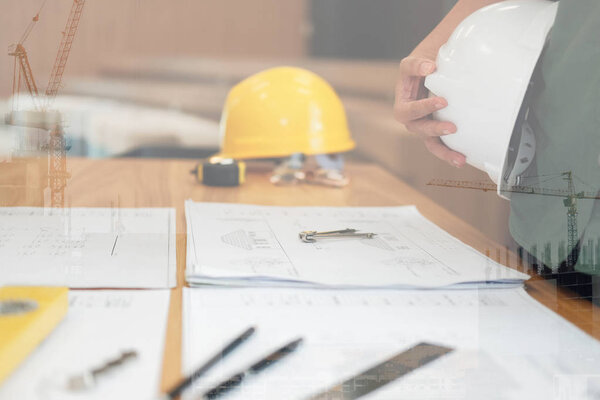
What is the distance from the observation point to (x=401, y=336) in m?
0.31

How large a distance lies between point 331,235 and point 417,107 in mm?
115

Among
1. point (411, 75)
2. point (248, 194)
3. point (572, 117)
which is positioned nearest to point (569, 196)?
point (572, 117)

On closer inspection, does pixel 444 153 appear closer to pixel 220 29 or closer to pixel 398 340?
pixel 398 340

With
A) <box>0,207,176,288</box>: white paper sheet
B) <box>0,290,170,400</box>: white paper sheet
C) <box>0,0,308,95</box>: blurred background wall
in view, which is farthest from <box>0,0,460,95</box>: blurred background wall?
<box>0,290,170,400</box>: white paper sheet

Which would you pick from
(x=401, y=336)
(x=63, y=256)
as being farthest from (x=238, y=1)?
(x=401, y=336)

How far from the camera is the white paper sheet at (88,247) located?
1.24ft

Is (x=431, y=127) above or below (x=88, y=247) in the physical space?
above

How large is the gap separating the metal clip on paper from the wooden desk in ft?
0.26

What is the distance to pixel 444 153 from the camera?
18.1 inches

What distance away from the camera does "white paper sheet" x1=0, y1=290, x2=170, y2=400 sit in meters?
0.24

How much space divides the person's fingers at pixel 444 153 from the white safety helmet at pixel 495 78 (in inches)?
0.8

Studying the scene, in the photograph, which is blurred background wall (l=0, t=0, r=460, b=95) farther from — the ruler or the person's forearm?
the ruler

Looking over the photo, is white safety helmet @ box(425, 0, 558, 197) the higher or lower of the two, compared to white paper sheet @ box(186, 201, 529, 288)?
higher

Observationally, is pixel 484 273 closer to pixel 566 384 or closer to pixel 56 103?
pixel 566 384
